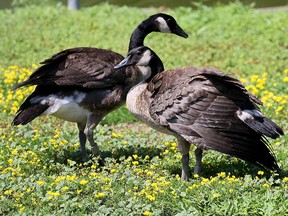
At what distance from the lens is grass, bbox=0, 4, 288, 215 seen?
629cm

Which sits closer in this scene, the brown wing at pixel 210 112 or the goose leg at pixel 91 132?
the brown wing at pixel 210 112

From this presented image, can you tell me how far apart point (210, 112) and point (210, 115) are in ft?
0.10

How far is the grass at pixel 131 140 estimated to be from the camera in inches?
248

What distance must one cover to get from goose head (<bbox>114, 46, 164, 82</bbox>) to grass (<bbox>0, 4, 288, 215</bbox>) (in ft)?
3.02

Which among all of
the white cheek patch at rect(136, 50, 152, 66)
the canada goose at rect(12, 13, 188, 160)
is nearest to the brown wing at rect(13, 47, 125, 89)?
the canada goose at rect(12, 13, 188, 160)

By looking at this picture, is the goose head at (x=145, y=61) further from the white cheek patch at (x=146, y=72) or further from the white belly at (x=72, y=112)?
the white belly at (x=72, y=112)

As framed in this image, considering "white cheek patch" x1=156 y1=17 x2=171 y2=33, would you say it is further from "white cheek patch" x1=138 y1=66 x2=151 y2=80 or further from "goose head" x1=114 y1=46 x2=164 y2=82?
"goose head" x1=114 y1=46 x2=164 y2=82

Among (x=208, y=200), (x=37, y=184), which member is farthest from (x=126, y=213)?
(x=37, y=184)

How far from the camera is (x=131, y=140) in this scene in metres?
8.69

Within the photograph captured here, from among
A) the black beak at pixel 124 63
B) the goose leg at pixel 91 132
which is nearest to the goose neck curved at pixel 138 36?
the black beak at pixel 124 63

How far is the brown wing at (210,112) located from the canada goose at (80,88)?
1.08 m

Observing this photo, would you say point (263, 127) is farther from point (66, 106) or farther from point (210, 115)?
point (66, 106)

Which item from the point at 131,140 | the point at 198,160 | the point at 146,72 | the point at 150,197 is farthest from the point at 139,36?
the point at 150,197

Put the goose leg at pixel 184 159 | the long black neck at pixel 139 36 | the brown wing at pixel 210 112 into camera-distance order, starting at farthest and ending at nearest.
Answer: the long black neck at pixel 139 36 → the goose leg at pixel 184 159 → the brown wing at pixel 210 112
